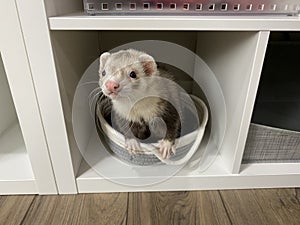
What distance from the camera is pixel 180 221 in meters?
0.51

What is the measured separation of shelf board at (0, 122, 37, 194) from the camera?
55cm

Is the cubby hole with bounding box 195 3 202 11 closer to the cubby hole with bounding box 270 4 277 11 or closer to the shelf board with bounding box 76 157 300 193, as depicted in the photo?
the cubby hole with bounding box 270 4 277 11

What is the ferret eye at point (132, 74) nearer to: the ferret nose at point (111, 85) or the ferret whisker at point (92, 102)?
the ferret nose at point (111, 85)

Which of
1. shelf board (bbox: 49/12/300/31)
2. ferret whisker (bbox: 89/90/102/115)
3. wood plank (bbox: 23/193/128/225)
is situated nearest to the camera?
shelf board (bbox: 49/12/300/31)

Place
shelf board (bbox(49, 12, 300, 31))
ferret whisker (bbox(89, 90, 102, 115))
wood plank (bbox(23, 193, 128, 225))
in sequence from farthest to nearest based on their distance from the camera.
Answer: ferret whisker (bbox(89, 90, 102, 115)), wood plank (bbox(23, 193, 128, 225)), shelf board (bbox(49, 12, 300, 31))

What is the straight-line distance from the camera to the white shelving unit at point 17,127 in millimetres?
405

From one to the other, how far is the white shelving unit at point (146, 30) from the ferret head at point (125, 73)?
58 mm

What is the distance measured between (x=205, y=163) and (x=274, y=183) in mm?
161

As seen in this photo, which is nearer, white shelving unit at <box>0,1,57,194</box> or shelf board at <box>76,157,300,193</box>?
white shelving unit at <box>0,1,57,194</box>

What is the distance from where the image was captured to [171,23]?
41cm

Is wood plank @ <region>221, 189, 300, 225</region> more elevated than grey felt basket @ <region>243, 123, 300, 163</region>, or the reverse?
grey felt basket @ <region>243, 123, 300, 163</region>

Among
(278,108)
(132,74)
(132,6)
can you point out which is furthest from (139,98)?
(278,108)

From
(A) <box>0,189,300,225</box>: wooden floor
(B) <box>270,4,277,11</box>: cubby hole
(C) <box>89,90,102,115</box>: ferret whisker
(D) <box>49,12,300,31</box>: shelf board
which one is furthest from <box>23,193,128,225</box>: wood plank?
(B) <box>270,4,277,11</box>: cubby hole

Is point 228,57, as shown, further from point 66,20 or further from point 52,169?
point 52,169
